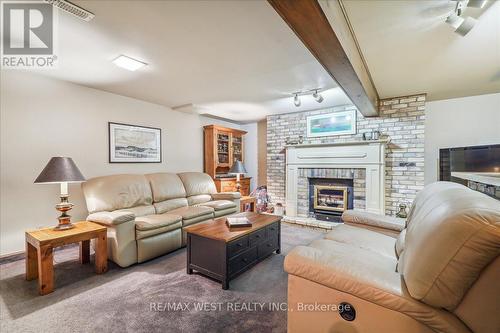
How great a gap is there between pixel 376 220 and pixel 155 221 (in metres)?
2.50

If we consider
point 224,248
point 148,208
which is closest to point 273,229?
point 224,248

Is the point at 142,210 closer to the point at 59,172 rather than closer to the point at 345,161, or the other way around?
the point at 59,172

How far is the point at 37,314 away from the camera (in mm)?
1693

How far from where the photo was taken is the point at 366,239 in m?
1.98

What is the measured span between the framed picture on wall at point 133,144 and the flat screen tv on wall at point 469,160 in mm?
4702

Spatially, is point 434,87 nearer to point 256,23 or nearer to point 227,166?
point 256,23

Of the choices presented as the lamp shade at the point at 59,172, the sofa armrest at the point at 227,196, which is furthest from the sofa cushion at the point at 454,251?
the sofa armrest at the point at 227,196

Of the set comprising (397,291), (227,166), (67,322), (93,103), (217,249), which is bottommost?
(67,322)

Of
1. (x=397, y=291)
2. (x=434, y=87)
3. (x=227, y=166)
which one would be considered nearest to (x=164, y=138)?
(x=227, y=166)

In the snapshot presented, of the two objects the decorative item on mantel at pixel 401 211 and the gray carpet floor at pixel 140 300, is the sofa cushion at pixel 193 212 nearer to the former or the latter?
the gray carpet floor at pixel 140 300

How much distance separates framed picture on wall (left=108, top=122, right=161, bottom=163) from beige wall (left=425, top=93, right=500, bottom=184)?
481 centimetres

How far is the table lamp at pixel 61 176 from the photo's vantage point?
2.24 m

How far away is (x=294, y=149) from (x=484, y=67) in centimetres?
282

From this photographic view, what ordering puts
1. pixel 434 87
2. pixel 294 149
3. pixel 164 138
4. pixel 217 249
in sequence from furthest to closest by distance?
pixel 294 149 → pixel 164 138 → pixel 434 87 → pixel 217 249
